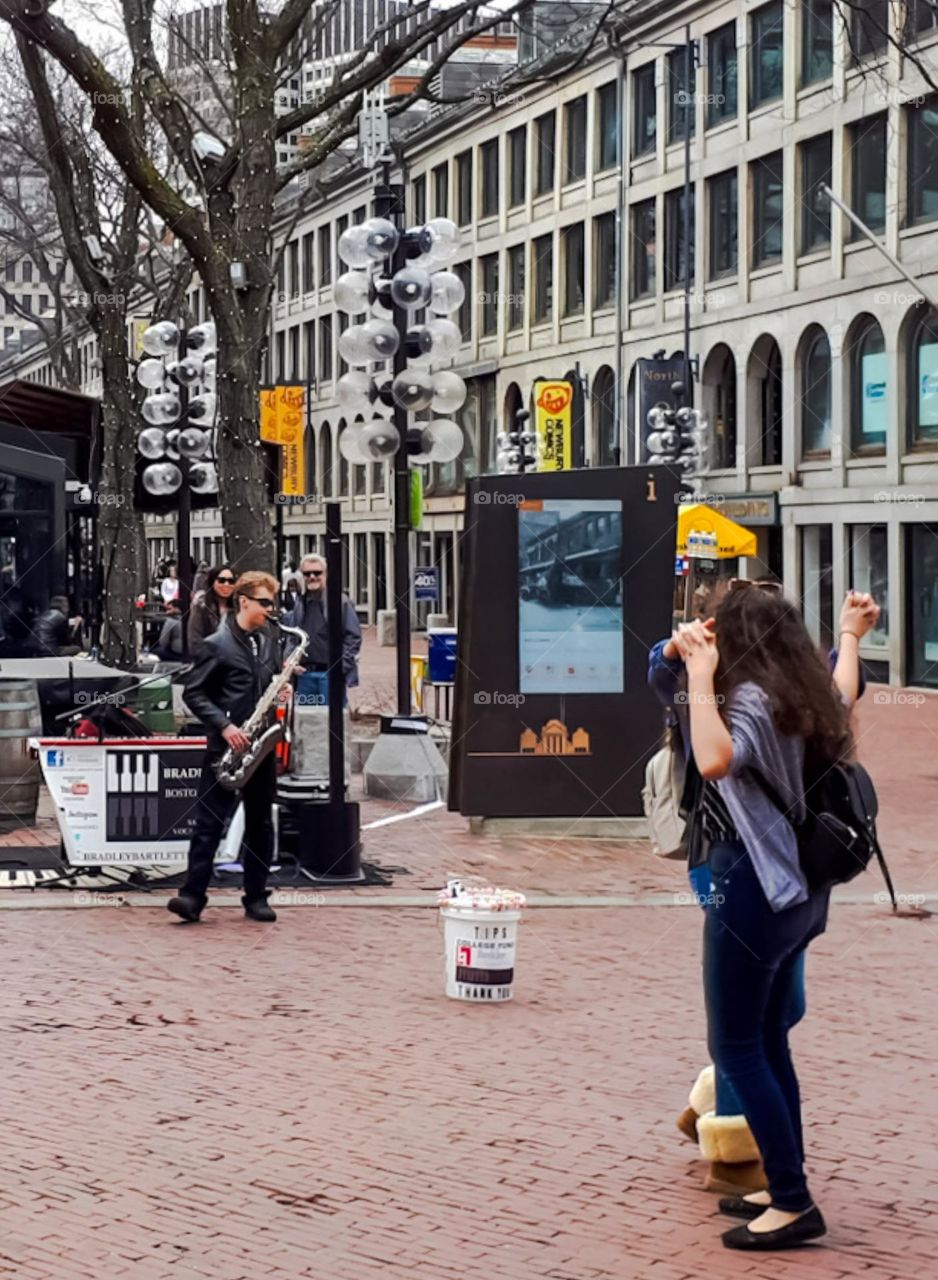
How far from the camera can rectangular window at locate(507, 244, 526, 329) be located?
60.8 m

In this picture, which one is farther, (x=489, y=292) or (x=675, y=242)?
(x=489, y=292)

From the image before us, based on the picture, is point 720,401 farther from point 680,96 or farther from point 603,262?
point 603,262

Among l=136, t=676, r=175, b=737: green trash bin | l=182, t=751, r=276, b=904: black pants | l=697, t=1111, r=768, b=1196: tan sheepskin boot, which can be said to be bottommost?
l=697, t=1111, r=768, b=1196: tan sheepskin boot

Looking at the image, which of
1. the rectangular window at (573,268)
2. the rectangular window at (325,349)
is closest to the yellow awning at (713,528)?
the rectangular window at (573,268)

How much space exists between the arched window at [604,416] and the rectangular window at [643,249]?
2.66 m

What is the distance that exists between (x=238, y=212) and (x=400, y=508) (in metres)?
3.29

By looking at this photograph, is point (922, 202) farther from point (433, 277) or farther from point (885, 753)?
point (433, 277)

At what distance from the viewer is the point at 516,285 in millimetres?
61188

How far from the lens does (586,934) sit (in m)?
11.6

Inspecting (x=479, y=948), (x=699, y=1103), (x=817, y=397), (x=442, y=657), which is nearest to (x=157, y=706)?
(x=479, y=948)

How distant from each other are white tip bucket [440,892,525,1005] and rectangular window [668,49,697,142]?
40386 mm

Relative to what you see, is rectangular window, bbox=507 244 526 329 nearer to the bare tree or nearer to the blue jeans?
the bare tree

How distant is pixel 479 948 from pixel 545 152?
51.4m

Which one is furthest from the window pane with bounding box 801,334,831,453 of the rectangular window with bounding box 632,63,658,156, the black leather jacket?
the black leather jacket
